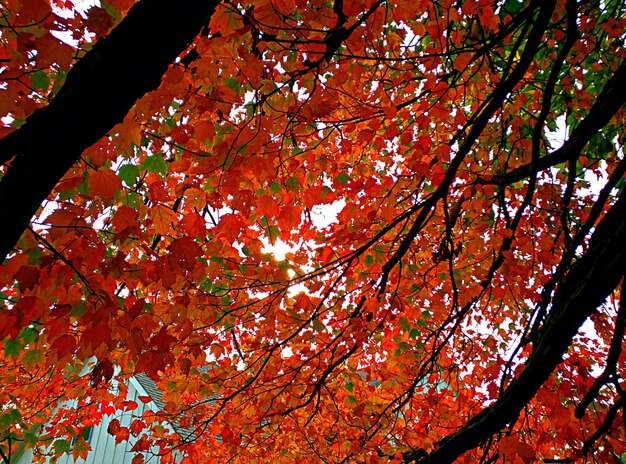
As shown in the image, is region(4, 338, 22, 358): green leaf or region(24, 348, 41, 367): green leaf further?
region(24, 348, 41, 367): green leaf

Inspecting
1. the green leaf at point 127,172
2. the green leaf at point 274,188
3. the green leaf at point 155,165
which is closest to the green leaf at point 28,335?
the green leaf at point 127,172

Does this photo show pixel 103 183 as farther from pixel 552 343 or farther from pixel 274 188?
pixel 552 343

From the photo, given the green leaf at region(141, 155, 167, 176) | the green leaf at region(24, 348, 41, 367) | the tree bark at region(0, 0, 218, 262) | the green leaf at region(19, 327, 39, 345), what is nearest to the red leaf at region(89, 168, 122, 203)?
the green leaf at region(141, 155, 167, 176)

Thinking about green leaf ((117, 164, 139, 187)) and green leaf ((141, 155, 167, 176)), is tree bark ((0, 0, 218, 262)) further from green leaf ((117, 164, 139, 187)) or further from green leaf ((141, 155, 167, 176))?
green leaf ((141, 155, 167, 176))

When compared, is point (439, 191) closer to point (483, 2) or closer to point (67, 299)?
point (483, 2)

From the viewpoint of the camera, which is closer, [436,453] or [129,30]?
[129,30]

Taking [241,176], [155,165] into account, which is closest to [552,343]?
[241,176]

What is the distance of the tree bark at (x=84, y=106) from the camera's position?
3.45 ft

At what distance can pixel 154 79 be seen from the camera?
3.76ft

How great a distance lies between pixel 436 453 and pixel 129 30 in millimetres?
1999

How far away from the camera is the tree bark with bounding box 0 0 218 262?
105cm

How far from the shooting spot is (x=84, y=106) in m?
1.07

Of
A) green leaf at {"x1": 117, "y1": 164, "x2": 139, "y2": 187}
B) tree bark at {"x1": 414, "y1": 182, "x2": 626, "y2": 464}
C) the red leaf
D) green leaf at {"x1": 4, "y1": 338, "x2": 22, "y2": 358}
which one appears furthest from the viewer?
green leaf at {"x1": 4, "y1": 338, "x2": 22, "y2": 358}

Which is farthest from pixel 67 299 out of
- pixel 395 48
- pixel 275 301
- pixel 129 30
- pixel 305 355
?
pixel 395 48
